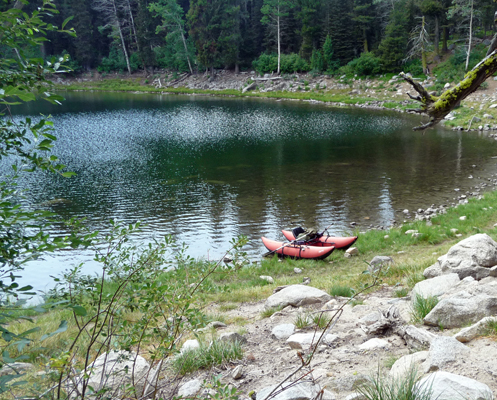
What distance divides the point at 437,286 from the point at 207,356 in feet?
11.7

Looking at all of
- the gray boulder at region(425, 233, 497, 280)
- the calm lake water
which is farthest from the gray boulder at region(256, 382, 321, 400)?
the calm lake water

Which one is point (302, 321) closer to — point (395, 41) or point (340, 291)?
point (340, 291)

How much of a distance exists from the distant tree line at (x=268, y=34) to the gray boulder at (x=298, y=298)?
42.9 metres

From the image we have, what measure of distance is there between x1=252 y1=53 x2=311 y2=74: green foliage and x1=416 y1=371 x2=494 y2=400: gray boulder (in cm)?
6003

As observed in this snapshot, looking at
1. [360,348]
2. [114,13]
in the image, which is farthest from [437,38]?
[114,13]

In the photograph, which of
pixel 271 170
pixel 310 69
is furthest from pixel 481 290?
pixel 310 69

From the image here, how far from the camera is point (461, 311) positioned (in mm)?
4574

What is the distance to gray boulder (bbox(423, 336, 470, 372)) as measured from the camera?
3.48 m

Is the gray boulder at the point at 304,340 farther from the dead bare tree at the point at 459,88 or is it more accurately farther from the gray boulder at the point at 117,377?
the dead bare tree at the point at 459,88

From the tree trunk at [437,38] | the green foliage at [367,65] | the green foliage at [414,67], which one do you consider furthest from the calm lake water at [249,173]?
the tree trunk at [437,38]

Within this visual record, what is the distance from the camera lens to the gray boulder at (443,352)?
3477 millimetres

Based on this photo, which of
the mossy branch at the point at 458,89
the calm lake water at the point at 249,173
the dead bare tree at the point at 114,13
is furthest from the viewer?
the dead bare tree at the point at 114,13

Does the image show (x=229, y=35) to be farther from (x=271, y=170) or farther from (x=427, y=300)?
(x=427, y=300)

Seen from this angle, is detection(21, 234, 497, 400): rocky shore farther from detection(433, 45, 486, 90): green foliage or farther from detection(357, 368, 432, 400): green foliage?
detection(433, 45, 486, 90): green foliage
